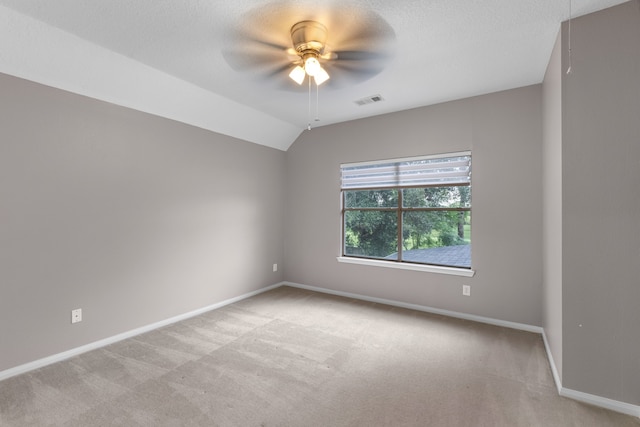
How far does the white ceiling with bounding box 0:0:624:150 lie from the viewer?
6.40ft

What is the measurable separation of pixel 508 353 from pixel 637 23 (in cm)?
264

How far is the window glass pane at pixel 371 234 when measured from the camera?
13.7ft

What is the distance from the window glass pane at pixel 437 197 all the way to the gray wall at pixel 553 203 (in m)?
0.81

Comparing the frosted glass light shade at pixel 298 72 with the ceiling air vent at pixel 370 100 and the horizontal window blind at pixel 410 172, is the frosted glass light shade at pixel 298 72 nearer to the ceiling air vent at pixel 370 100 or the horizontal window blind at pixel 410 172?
the ceiling air vent at pixel 370 100

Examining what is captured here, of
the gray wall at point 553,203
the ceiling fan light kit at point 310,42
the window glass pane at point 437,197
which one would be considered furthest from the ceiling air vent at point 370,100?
the gray wall at point 553,203

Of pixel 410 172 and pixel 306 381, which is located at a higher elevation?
pixel 410 172

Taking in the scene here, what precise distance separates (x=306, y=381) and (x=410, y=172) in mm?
2818

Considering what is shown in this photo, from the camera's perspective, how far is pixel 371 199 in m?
4.35

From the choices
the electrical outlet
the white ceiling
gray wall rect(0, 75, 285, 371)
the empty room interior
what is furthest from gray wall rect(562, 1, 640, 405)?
the electrical outlet

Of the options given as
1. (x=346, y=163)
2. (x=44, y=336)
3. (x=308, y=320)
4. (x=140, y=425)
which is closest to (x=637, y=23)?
(x=346, y=163)

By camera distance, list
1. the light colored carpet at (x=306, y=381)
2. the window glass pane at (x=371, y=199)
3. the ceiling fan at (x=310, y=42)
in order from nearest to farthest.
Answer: the light colored carpet at (x=306, y=381), the ceiling fan at (x=310, y=42), the window glass pane at (x=371, y=199)

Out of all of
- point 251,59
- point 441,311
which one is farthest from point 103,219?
point 441,311

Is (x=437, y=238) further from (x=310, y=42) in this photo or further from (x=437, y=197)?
(x=310, y=42)

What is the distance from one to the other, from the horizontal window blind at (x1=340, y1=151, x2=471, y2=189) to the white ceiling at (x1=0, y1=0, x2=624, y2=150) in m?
0.75
